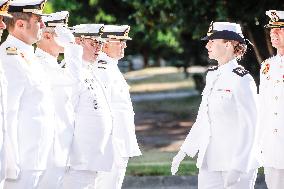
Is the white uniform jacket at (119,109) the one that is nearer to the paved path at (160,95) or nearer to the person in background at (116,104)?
the person in background at (116,104)

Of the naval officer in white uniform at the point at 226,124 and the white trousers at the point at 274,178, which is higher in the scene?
the naval officer in white uniform at the point at 226,124

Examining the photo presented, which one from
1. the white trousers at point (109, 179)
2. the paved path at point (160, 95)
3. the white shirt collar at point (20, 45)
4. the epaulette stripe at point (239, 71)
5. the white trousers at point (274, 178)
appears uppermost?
the white shirt collar at point (20, 45)

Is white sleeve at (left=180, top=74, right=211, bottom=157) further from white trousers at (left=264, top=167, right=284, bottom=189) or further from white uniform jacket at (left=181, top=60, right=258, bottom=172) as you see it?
white trousers at (left=264, top=167, right=284, bottom=189)

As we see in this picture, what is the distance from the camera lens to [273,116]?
743cm

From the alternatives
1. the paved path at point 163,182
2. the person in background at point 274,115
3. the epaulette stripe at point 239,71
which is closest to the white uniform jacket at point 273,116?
the person in background at point 274,115

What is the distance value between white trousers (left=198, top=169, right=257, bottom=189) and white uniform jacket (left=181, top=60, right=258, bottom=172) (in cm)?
7

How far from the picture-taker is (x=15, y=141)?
5594 millimetres

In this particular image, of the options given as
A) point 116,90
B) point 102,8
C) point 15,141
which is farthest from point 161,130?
point 15,141

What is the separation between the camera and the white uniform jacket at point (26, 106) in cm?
568

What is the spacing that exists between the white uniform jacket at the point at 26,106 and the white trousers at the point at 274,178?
2450 mm

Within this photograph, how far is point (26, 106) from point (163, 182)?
543 centimetres

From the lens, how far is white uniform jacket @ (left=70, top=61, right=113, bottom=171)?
22.5ft

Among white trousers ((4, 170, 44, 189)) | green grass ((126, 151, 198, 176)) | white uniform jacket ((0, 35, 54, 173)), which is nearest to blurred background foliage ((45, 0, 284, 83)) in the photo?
green grass ((126, 151, 198, 176))

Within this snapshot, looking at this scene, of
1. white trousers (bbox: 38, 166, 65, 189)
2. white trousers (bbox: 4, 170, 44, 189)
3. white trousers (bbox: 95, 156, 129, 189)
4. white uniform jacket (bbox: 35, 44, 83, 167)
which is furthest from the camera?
white trousers (bbox: 95, 156, 129, 189)
